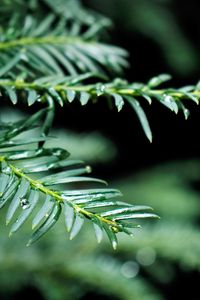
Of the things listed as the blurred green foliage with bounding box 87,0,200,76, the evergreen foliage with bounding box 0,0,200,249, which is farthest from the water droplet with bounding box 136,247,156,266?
the blurred green foliage with bounding box 87,0,200,76

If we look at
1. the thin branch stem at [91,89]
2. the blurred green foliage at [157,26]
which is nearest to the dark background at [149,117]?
the blurred green foliage at [157,26]

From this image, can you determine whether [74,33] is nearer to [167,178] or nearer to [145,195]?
[145,195]

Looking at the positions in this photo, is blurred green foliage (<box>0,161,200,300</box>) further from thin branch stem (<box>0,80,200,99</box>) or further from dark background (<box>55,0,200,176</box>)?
dark background (<box>55,0,200,176</box>)

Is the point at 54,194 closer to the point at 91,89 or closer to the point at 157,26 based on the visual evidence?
the point at 91,89

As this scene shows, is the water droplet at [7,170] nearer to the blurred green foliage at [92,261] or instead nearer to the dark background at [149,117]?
the blurred green foliage at [92,261]

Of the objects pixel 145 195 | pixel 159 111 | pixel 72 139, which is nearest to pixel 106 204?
pixel 72 139

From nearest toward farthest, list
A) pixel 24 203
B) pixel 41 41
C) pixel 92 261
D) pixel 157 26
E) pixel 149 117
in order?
1. pixel 24 203
2. pixel 41 41
3. pixel 92 261
4. pixel 157 26
5. pixel 149 117

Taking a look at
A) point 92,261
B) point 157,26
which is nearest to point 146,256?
point 92,261
